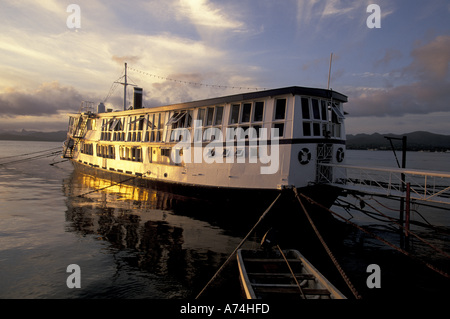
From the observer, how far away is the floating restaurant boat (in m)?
14.7

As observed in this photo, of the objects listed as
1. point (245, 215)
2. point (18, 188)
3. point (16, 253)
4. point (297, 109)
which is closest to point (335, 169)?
point (297, 109)

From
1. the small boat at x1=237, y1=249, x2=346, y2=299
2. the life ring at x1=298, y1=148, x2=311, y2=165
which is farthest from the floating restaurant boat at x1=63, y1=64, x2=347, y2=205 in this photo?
the small boat at x1=237, y1=249, x2=346, y2=299

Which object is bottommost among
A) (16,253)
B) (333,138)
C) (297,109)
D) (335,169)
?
(16,253)

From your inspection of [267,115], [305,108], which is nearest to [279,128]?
[267,115]

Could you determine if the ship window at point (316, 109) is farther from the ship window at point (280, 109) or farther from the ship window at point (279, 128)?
the ship window at point (279, 128)

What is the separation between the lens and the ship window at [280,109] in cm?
1516

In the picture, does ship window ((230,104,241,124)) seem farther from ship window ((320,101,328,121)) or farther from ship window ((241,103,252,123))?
ship window ((320,101,328,121))

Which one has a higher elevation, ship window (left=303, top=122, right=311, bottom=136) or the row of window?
the row of window

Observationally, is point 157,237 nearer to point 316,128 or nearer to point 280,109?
point 280,109

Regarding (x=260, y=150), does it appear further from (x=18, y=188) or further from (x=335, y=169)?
(x=18, y=188)

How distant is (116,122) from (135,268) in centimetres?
2267

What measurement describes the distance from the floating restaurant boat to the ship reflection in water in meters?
2.14

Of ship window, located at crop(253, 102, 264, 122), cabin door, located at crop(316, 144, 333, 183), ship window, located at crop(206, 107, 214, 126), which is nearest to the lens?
cabin door, located at crop(316, 144, 333, 183)

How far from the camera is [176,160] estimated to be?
70.2ft
